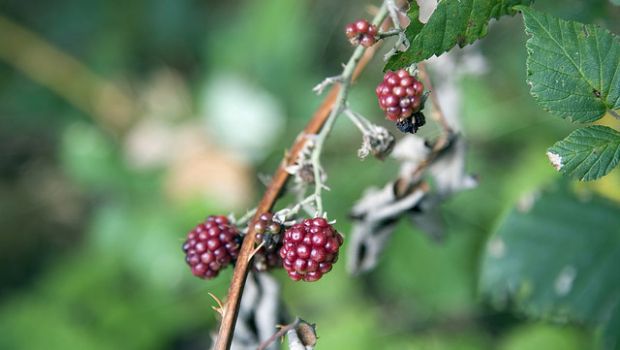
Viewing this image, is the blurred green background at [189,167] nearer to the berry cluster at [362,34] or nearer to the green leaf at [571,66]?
the green leaf at [571,66]

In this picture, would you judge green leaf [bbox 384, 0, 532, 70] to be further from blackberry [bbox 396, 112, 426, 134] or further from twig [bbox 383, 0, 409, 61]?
blackberry [bbox 396, 112, 426, 134]

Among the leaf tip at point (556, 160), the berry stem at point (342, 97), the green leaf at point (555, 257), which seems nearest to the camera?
the leaf tip at point (556, 160)

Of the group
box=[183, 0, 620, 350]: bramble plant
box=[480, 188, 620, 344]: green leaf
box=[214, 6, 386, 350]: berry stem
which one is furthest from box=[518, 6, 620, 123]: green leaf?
box=[480, 188, 620, 344]: green leaf

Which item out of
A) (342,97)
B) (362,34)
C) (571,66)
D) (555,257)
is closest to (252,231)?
(342,97)

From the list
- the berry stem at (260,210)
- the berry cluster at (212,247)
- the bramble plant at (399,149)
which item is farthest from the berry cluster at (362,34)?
the berry cluster at (212,247)

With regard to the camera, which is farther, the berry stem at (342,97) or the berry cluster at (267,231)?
Result: the berry stem at (342,97)

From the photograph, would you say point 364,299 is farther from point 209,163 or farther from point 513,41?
point 513,41

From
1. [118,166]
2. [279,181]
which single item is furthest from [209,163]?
[279,181]
